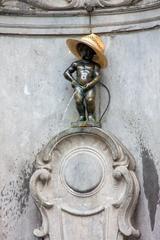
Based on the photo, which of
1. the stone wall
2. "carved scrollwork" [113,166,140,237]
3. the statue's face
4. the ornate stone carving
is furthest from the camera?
the ornate stone carving

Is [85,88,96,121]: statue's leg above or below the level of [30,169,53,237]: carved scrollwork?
above

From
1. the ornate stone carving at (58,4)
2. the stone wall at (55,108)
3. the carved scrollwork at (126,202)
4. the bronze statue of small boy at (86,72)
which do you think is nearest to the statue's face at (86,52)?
the bronze statue of small boy at (86,72)

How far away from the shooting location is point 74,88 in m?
5.90

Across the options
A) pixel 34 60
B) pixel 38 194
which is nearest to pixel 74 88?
pixel 34 60

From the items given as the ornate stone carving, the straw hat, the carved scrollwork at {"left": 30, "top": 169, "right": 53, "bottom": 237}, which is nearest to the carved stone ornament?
the carved scrollwork at {"left": 30, "top": 169, "right": 53, "bottom": 237}

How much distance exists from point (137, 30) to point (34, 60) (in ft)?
2.69

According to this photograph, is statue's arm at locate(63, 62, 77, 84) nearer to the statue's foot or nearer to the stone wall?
the stone wall

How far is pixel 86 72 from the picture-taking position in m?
5.87

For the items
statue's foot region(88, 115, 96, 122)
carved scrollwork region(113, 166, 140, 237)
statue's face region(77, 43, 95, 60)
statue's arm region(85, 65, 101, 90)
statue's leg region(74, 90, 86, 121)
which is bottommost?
carved scrollwork region(113, 166, 140, 237)

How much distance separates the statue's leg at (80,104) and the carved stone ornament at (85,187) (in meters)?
0.16

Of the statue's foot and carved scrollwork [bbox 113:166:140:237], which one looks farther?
the statue's foot

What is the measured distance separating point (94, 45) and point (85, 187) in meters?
1.03

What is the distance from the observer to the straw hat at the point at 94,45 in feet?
19.0

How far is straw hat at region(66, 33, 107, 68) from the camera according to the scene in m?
5.80
